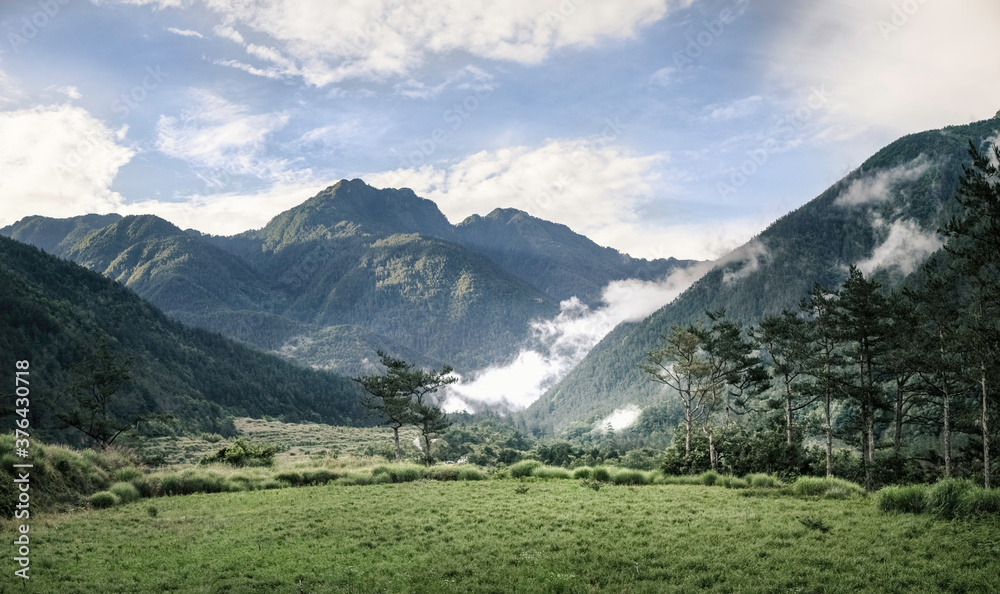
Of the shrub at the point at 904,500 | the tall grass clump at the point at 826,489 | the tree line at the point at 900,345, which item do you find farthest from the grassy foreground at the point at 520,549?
the tree line at the point at 900,345

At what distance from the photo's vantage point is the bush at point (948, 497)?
1673cm

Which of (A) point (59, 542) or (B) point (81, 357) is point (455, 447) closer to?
(B) point (81, 357)

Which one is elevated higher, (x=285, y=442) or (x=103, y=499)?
(x=103, y=499)

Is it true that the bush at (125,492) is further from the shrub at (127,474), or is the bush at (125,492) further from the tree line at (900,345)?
the tree line at (900,345)

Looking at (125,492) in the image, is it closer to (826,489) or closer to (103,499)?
(103,499)

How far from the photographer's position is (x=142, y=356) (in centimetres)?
12738

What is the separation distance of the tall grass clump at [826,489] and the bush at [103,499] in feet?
104

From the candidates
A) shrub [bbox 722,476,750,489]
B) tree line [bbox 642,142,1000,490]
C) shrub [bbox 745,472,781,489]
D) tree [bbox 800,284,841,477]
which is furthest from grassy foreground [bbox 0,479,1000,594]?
tree [bbox 800,284,841,477]

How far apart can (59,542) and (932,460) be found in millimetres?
53669

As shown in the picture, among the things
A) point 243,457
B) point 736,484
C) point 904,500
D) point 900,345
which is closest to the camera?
point 904,500

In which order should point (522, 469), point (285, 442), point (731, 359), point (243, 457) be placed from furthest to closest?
point (285, 442)
point (731, 359)
point (243, 457)
point (522, 469)

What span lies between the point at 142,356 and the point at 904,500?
148m

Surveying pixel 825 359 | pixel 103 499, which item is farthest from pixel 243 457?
pixel 825 359

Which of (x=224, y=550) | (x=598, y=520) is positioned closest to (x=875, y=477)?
(x=598, y=520)
